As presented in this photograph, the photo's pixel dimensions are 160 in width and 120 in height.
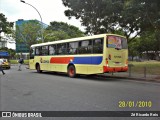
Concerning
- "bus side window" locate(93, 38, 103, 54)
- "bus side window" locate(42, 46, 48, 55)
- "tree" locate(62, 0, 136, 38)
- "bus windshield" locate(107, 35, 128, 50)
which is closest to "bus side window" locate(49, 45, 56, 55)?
"bus side window" locate(42, 46, 48, 55)

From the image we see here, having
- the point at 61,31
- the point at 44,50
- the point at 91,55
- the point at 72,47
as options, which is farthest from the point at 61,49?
the point at 61,31

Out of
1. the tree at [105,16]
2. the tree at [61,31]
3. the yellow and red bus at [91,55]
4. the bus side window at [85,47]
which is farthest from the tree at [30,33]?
the bus side window at [85,47]

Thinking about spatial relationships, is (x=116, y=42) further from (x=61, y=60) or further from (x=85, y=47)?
(x=61, y=60)

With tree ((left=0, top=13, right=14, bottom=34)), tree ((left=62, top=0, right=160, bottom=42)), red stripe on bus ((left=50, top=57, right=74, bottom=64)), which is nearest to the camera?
red stripe on bus ((left=50, top=57, right=74, bottom=64))

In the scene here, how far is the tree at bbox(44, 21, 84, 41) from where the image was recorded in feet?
193

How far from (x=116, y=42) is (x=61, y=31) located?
48.4 metres

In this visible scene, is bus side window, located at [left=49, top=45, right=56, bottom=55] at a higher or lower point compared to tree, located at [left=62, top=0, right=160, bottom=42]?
lower

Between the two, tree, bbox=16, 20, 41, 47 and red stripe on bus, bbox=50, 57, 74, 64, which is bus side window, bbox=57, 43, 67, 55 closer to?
red stripe on bus, bbox=50, 57, 74, 64

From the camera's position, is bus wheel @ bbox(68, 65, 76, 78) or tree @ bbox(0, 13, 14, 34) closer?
bus wheel @ bbox(68, 65, 76, 78)

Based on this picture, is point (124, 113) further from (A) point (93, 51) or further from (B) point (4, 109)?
(A) point (93, 51)

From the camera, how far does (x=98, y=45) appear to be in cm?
1581

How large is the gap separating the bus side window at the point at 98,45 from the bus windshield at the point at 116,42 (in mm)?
514

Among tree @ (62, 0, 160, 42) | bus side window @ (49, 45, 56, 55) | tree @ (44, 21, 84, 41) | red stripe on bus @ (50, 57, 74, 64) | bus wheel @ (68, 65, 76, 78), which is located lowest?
bus wheel @ (68, 65, 76, 78)

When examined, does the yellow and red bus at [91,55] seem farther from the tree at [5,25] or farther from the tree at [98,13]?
the tree at [5,25]
